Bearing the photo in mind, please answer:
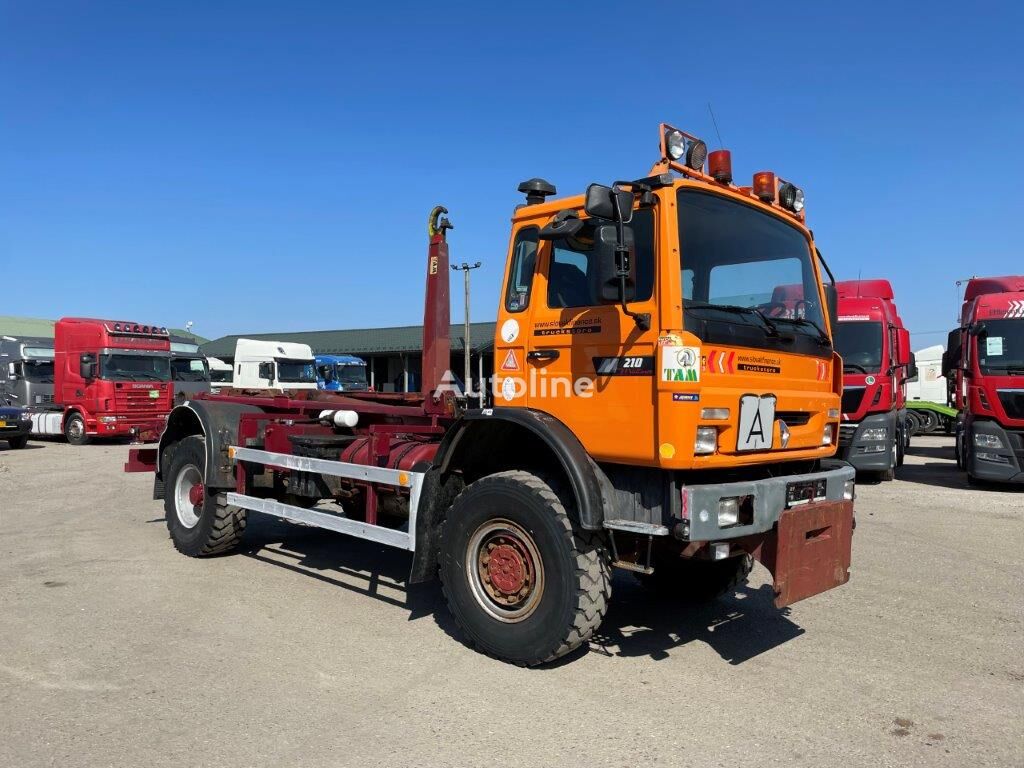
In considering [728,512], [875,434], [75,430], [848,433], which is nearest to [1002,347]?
[875,434]

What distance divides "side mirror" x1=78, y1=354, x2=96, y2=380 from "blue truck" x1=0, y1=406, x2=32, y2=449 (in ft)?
5.89

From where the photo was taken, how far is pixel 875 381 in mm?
12797

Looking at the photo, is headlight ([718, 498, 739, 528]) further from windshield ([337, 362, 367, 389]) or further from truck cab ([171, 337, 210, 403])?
windshield ([337, 362, 367, 389])

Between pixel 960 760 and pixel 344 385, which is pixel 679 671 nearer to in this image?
pixel 960 760

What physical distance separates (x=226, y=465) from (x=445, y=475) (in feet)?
9.34

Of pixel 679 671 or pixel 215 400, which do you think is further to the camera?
pixel 215 400

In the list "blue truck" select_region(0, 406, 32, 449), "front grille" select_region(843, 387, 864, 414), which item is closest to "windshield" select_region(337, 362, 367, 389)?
"blue truck" select_region(0, 406, 32, 449)

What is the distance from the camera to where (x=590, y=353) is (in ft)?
14.6

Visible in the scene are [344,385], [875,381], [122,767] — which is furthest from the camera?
[344,385]

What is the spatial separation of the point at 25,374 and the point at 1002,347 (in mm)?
25071

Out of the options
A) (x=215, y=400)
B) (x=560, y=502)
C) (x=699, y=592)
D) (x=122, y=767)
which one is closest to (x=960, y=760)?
(x=560, y=502)

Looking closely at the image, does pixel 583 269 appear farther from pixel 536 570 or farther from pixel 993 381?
pixel 993 381

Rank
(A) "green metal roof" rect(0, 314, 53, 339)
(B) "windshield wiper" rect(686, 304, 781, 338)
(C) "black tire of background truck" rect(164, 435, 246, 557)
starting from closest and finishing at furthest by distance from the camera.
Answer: (B) "windshield wiper" rect(686, 304, 781, 338) < (C) "black tire of background truck" rect(164, 435, 246, 557) < (A) "green metal roof" rect(0, 314, 53, 339)

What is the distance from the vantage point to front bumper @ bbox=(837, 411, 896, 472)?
12758mm
